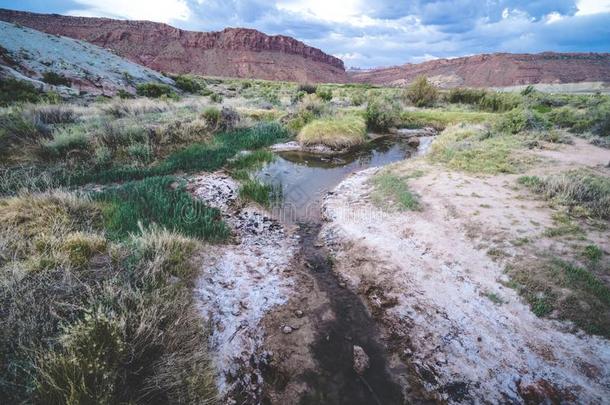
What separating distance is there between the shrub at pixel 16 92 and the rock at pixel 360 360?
18656mm

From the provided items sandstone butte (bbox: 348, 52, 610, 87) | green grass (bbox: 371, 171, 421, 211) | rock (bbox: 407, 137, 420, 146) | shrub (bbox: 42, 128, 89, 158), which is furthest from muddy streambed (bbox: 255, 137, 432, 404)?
sandstone butte (bbox: 348, 52, 610, 87)

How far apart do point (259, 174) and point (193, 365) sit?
716 cm

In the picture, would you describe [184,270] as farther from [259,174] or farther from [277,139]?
[277,139]

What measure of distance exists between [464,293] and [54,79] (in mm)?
28815

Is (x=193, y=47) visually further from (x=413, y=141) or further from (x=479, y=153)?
(x=479, y=153)

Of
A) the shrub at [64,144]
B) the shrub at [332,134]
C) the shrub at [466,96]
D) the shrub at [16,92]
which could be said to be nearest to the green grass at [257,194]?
the shrub at [64,144]

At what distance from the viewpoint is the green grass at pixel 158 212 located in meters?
5.21

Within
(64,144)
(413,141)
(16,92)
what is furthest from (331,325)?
(16,92)

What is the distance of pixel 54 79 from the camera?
21719mm

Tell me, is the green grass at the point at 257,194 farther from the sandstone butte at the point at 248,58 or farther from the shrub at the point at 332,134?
the sandstone butte at the point at 248,58

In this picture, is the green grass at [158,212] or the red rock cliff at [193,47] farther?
the red rock cliff at [193,47]

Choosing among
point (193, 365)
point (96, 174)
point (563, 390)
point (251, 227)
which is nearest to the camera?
point (193, 365)

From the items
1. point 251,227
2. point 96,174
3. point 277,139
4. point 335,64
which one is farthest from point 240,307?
point 335,64

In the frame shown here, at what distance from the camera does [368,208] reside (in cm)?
722
